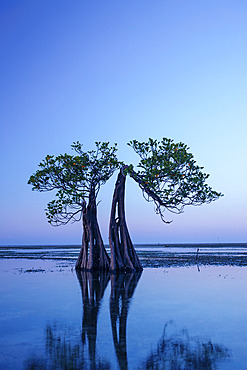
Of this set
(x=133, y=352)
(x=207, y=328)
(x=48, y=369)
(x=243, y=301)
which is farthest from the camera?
(x=243, y=301)

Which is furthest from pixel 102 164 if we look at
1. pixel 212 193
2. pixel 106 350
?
pixel 106 350

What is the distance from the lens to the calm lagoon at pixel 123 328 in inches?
288

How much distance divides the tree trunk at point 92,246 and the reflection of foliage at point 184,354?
19.5 metres

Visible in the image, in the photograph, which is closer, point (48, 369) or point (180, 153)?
point (48, 369)

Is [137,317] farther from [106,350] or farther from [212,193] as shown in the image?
[212,193]

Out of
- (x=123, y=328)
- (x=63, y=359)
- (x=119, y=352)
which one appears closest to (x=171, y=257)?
(x=123, y=328)

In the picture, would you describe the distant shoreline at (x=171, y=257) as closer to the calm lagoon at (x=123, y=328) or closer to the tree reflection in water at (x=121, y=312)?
the tree reflection in water at (x=121, y=312)

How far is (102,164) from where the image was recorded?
1139 inches

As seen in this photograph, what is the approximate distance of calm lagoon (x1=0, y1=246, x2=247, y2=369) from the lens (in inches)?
288

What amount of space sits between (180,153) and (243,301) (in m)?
12.3

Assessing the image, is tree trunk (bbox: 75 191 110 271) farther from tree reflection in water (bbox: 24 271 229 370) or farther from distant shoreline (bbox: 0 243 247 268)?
tree reflection in water (bbox: 24 271 229 370)

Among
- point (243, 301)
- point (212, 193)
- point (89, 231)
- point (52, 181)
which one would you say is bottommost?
point (243, 301)

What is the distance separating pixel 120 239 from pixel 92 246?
227 cm

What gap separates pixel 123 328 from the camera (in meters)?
9.81
